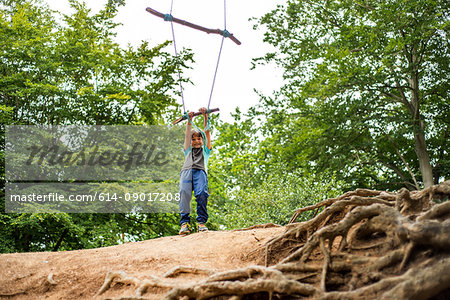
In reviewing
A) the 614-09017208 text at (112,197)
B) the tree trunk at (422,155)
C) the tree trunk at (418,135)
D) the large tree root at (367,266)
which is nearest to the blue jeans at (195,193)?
the large tree root at (367,266)

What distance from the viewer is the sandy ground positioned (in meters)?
4.47

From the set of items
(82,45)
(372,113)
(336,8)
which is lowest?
(372,113)

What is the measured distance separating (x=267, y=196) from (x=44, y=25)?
1072 cm

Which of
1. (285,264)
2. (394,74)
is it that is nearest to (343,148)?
(394,74)

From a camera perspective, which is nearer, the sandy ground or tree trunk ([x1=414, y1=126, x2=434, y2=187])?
the sandy ground

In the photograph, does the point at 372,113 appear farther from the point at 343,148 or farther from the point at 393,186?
the point at 393,186

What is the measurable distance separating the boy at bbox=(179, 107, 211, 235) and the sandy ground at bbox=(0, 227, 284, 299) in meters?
1.06

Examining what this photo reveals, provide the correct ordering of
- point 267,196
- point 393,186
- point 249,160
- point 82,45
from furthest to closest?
point 249,160 < point 393,186 < point 82,45 < point 267,196

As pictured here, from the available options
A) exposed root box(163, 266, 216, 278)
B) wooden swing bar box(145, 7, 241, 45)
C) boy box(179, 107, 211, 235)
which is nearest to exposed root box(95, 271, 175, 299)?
exposed root box(163, 266, 216, 278)

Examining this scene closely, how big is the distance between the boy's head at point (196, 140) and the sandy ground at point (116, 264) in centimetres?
181

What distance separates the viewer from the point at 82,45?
1473 cm

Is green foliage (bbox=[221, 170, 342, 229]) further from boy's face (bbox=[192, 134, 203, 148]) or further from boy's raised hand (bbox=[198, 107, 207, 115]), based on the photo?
boy's raised hand (bbox=[198, 107, 207, 115])

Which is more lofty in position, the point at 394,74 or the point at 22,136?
the point at 394,74

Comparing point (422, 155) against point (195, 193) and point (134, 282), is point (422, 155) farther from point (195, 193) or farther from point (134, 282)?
point (134, 282)
